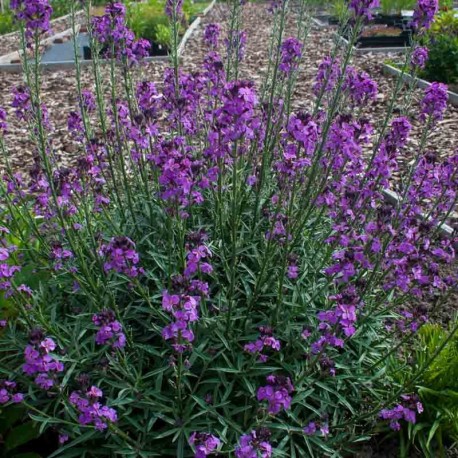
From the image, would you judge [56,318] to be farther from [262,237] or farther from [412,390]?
[412,390]

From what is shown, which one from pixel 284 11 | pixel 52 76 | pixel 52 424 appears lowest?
pixel 52 76

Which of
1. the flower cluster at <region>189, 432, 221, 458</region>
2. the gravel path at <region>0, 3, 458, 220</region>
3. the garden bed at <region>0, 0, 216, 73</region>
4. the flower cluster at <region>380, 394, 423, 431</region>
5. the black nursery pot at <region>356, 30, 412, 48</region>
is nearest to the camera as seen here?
the flower cluster at <region>189, 432, 221, 458</region>

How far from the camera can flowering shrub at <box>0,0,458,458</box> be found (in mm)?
2246

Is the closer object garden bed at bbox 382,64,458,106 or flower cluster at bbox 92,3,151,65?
flower cluster at bbox 92,3,151,65

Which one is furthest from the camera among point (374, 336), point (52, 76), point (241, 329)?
point (52, 76)

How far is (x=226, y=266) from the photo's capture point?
290 centimetres

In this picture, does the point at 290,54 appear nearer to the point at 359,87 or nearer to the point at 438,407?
the point at 359,87

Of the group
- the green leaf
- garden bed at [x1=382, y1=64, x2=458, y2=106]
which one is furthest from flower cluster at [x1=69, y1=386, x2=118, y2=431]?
garden bed at [x1=382, y1=64, x2=458, y2=106]

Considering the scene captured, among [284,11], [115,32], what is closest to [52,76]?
[115,32]

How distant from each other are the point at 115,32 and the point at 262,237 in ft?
4.82

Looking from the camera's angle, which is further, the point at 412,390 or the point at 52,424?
the point at 412,390

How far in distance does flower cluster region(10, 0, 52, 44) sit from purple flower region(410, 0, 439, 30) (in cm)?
187

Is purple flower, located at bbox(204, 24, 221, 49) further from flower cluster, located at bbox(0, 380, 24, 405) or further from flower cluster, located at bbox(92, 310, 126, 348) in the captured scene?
flower cluster, located at bbox(0, 380, 24, 405)

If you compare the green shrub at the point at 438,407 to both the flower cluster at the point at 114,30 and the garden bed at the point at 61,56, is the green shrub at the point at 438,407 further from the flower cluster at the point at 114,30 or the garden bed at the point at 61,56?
the garden bed at the point at 61,56
